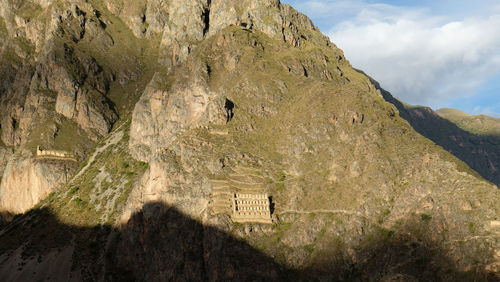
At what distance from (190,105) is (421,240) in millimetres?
90262

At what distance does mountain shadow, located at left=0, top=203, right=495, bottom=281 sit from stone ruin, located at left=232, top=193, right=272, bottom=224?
247 inches

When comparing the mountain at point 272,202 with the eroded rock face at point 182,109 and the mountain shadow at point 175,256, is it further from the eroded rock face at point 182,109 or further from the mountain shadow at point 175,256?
the eroded rock face at point 182,109

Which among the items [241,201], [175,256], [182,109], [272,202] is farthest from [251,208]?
[182,109]

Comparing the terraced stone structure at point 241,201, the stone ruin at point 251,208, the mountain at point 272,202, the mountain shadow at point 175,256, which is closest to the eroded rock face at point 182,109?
the mountain at point 272,202

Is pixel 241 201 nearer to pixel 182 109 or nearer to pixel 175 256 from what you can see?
pixel 175 256

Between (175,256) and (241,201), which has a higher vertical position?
(241,201)

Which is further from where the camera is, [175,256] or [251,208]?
[251,208]

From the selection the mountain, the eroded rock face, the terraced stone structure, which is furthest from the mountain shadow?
the eroded rock face

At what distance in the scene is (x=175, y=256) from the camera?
141 m

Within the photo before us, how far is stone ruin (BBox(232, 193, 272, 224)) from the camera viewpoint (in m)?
141

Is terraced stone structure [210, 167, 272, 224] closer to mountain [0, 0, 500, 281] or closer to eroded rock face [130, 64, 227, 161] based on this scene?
mountain [0, 0, 500, 281]

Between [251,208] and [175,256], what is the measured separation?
2189 centimetres

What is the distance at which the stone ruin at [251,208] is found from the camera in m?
141

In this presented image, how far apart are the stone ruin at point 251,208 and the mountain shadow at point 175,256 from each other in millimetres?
6268
